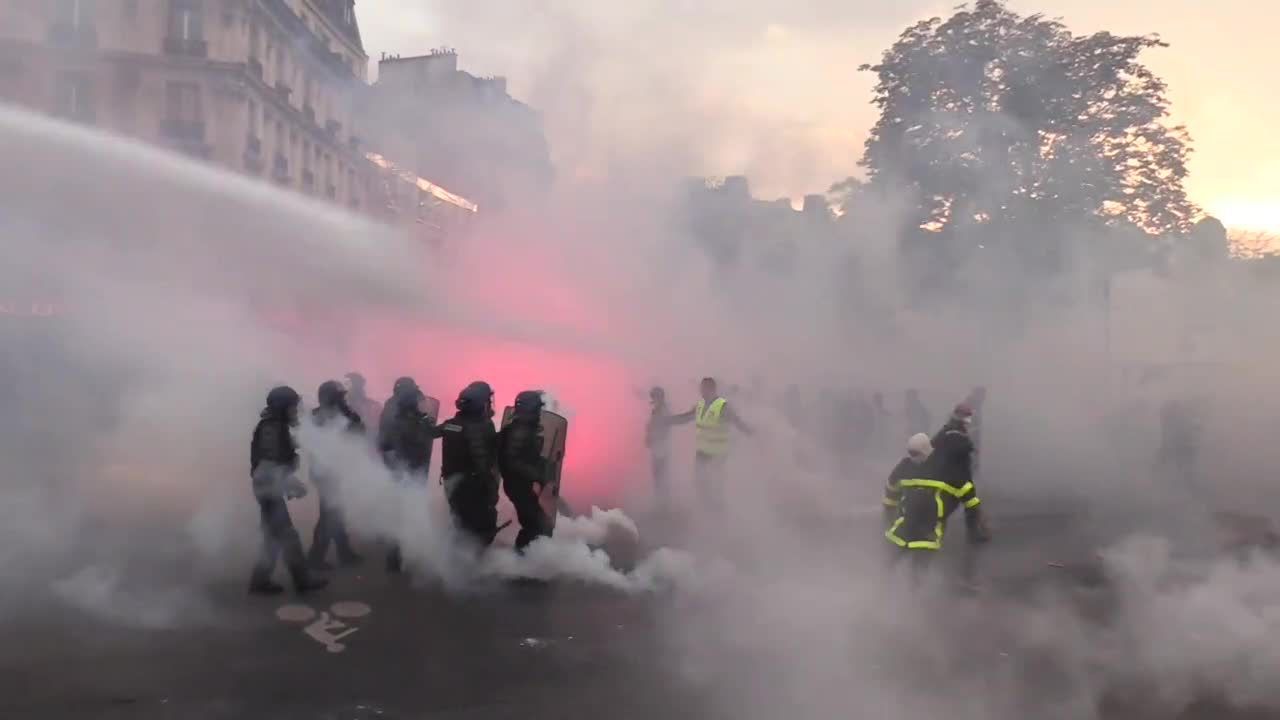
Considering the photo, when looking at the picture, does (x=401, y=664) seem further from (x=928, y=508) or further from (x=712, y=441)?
(x=712, y=441)

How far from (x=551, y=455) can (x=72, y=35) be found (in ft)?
37.5

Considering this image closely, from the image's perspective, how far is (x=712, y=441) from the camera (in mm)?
10086

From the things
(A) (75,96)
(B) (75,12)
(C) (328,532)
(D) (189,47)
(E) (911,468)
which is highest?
(D) (189,47)

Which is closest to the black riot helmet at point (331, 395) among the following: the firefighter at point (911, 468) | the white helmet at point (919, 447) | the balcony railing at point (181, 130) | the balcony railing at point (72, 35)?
the firefighter at point (911, 468)

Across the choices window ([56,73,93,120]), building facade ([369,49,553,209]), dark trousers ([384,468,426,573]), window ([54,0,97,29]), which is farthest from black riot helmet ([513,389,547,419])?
window ([54,0,97,29])

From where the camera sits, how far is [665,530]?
9367mm

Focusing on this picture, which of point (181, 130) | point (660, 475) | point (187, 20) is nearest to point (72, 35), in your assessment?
point (181, 130)

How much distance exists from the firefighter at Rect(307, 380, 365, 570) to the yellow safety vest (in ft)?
12.5

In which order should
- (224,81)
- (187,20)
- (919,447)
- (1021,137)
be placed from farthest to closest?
(187,20) < (224,81) < (1021,137) < (919,447)

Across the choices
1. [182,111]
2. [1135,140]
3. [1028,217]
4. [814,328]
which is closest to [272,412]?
[814,328]

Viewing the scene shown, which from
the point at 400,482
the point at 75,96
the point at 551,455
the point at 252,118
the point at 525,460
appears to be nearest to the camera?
the point at 525,460

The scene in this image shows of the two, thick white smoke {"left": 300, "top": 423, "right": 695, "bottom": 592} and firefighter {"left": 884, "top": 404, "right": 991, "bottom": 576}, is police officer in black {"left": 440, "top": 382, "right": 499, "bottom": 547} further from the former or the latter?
firefighter {"left": 884, "top": 404, "right": 991, "bottom": 576}

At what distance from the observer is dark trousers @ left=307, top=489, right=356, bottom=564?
293 inches

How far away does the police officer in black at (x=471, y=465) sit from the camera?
7.06 metres
